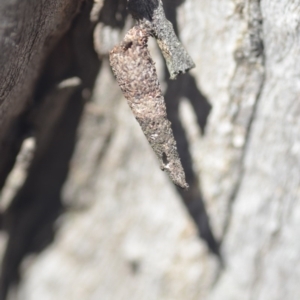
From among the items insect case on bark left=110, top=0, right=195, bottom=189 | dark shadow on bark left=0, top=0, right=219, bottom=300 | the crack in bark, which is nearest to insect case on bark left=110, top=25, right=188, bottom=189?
insect case on bark left=110, top=0, right=195, bottom=189

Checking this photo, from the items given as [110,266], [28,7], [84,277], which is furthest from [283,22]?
[84,277]

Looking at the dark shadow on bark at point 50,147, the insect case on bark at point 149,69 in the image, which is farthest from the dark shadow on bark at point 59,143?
the insect case on bark at point 149,69

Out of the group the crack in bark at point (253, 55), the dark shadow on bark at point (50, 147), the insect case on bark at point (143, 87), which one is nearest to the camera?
the insect case on bark at point (143, 87)

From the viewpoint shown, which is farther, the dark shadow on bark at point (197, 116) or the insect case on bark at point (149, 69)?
the dark shadow on bark at point (197, 116)

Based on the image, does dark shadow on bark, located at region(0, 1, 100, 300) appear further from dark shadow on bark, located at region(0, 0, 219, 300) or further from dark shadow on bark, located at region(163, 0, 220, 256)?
dark shadow on bark, located at region(163, 0, 220, 256)

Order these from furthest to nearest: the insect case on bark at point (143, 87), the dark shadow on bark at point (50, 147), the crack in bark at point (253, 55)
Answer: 1. the dark shadow on bark at point (50, 147)
2. the crack in bark at point (253, 55)
3. the insect case on bark at point (143, 87)

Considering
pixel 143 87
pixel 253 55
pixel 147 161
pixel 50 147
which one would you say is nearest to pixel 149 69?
pixel 143 87

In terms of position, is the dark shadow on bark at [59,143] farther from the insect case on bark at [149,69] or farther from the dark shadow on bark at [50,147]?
the insect case on bark at [149,69]

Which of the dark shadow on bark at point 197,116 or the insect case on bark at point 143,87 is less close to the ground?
the insect case on bark at point 143,87
